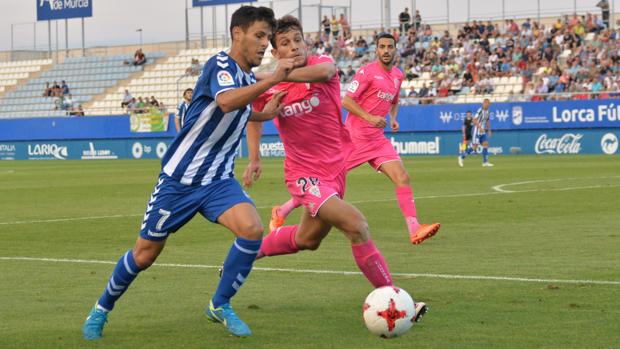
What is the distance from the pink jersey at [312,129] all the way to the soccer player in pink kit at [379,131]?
3459 mm

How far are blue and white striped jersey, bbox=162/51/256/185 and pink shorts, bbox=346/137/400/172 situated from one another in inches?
259

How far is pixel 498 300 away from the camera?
8.27 meters

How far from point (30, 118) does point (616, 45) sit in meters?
28.7

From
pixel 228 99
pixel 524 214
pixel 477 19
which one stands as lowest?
pixel 524 214

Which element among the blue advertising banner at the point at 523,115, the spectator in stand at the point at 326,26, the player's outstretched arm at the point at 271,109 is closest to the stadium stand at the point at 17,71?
the spectator in stand at the point at 326,26

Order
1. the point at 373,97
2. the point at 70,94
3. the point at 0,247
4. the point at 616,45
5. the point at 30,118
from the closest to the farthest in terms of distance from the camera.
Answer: the point at 0,247 → the point at 373,97 → the point at 616,45 → the point at 30,118 → the point at 70,94

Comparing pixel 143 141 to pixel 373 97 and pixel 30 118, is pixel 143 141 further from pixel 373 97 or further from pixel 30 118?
pixel 373 97

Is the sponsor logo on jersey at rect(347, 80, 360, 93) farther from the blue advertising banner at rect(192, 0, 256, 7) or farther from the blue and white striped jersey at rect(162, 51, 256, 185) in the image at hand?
the blue advertising banner at rect(192, 0, 256, 7)

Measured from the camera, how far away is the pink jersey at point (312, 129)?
831 centimetres

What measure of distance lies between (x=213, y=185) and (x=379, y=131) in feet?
22.9

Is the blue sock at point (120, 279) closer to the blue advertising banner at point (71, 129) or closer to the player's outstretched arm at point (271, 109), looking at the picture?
the player's outstretched arm at point (271, 109)

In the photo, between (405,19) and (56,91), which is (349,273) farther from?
(56,91)

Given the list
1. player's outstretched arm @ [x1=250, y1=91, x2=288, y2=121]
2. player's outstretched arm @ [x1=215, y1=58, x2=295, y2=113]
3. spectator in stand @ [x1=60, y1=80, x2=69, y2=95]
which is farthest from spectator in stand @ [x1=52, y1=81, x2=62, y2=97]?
player's outstretched arm @ [x1=215, y1=58, x2=295, y2=113]

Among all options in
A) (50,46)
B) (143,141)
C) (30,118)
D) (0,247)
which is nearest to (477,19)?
(143,141)
